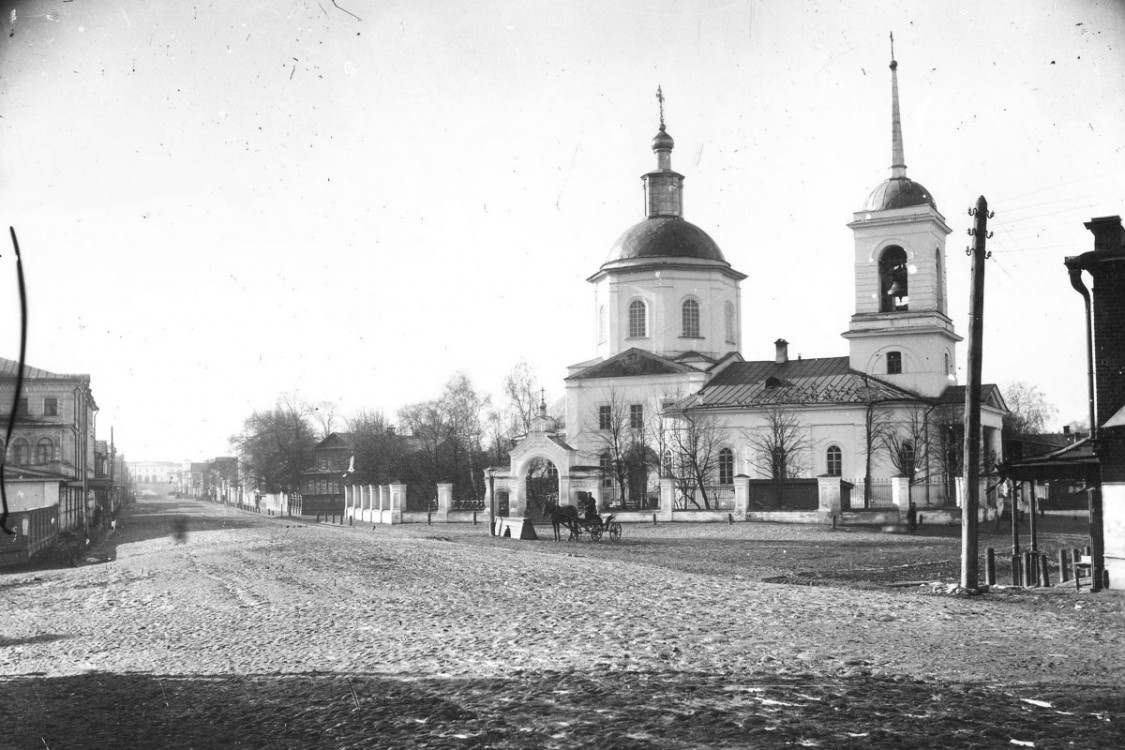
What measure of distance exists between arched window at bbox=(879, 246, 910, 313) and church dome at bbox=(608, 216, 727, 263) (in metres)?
8.69

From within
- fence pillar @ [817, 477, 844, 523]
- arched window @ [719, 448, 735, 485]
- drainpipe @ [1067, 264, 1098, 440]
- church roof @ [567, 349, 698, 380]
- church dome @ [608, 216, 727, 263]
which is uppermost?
church dome @ [608, 216, 727, 263]

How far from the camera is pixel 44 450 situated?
54.6 metres

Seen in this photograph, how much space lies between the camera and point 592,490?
3912 cm

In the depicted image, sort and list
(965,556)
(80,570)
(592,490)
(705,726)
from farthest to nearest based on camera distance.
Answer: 1. (592,490)
2. (80,570)
3. (965,556)
4. (705,726)

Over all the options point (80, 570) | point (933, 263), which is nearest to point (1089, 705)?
point (80, 570)

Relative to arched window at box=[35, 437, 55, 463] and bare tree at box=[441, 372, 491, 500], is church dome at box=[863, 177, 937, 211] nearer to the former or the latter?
bare tree at box=[441, 372, 491, 500]

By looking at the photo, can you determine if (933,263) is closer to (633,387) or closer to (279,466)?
(633,387)

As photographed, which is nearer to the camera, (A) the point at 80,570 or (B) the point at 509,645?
(B) the point at 509,645

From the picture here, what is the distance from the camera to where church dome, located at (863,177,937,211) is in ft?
135

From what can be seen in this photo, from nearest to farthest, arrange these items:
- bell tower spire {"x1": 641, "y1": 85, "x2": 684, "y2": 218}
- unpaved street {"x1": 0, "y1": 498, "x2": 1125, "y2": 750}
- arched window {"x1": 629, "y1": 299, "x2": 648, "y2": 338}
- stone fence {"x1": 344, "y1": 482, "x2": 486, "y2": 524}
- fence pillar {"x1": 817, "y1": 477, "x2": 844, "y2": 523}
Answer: unpaved street {"x1": 0, "y1": 498, "x2": 1125, "y2": 750} < fence pillar {"x1": 817, "y1": 477, "x2": 844, "y2": 523} < stone fence {"x1": 344, "y1": 482, "x2": 486, "y2": 524} < arched window {"x1": 629, "y1": 299, "x2": 648, "y2": 338} < bell tower spire {"x1": 641, "y1": 85, "x2": 684, "y2": 218}

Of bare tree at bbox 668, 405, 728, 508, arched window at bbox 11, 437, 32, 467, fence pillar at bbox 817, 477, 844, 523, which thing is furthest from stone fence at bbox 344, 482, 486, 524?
arched window at bbox 11, 437, 32, 467

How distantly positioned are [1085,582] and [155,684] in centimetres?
1156

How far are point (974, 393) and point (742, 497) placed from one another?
2255 centimetres

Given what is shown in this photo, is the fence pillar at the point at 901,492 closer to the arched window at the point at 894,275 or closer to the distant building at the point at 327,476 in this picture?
the arched window at the point at 894,275
